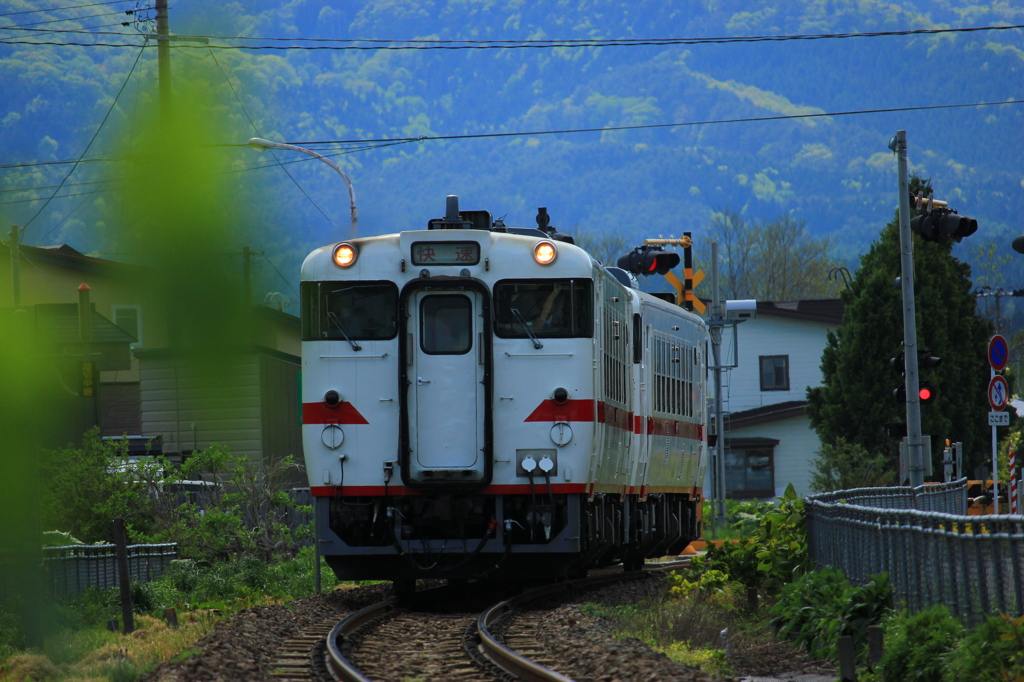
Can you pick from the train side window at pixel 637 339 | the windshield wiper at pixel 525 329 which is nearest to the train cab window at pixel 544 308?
the windshield wiper at pixel 525 329

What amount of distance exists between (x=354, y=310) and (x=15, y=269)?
10727 millimetres

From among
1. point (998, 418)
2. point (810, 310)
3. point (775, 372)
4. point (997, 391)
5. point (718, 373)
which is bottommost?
point (998, 418)

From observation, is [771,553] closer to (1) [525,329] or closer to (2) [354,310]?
(1) [525,329]

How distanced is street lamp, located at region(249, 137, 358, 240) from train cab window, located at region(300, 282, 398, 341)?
975 cm

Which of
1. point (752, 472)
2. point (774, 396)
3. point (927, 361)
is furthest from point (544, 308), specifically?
point (774, 396)

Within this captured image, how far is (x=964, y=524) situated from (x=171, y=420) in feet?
20.3

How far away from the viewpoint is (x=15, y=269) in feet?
4.74

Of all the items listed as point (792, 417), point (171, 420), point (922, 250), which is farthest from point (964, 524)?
point (792, 417)

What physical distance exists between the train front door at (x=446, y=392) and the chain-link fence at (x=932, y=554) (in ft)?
11.3

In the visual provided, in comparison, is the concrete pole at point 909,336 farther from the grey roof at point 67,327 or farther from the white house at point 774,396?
the white house at point 774,396

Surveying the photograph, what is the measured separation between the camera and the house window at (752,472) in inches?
1799

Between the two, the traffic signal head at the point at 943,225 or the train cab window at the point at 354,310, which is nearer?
the train cab window at the point at 354,310

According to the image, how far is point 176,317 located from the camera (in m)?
1.59

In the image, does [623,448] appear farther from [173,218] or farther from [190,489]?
[173,218]
